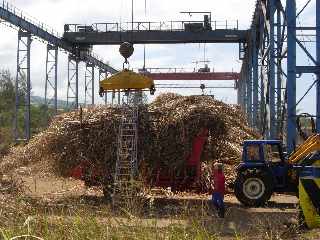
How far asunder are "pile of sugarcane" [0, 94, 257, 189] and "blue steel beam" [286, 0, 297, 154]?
108 inches

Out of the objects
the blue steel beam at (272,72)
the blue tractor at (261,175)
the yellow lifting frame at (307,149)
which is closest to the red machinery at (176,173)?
the blue tractor at (261,175)

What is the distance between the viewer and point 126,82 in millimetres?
16719

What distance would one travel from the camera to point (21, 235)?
5500 millimetres

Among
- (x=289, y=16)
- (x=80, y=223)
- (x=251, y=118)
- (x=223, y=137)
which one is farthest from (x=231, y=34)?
(x=80, y=223)

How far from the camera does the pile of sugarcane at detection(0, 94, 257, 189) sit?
16.1 m

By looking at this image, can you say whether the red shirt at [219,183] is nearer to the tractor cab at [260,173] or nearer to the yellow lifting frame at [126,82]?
the tractor cab at [260,173]

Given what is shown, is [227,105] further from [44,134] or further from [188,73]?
[188,73]

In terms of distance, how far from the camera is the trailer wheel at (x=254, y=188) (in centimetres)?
1536

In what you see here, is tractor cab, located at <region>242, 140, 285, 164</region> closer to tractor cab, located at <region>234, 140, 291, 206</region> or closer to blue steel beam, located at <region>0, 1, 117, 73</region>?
tractor cab, located at <region>234, 140, 291, 206</region>

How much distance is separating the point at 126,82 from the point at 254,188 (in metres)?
4.55

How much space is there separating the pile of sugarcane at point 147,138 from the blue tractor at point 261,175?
3.45 ft

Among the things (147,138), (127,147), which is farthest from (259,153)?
(127,147)

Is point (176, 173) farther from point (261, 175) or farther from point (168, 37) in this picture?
point (168, 37)

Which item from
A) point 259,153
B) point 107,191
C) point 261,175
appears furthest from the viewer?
point 107,191
